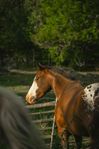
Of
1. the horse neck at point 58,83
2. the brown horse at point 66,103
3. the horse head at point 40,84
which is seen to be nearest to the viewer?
the brown horse at point 66,103

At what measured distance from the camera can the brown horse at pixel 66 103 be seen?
24.6ft

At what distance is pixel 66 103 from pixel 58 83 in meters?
1.01

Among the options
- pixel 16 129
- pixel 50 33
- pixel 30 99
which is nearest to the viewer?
pixel 16 129

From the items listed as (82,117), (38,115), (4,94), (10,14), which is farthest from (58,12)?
(4,94)

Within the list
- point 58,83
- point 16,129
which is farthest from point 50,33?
point 16,129

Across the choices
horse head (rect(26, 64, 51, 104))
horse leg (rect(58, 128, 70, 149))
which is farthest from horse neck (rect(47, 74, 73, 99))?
horse leg (rect(58, 128, 70, 149))

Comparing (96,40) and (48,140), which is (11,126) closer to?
(48,140)

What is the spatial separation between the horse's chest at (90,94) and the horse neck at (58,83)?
1484 mm

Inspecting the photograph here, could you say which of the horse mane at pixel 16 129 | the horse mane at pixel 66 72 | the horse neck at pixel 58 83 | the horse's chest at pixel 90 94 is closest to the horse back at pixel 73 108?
the horse's chest at pixel 90 94

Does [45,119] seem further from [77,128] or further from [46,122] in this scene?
[77,128]

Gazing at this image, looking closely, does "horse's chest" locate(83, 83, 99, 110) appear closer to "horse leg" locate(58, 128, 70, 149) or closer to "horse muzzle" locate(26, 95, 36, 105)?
"horse leg" locate(58, 128, 70, 149)

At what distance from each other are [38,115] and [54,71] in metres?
1.55

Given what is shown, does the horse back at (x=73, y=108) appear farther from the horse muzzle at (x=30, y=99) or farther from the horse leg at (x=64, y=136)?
the horse muzzle at (x=30, y=99)

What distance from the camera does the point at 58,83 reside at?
9.05 meters
